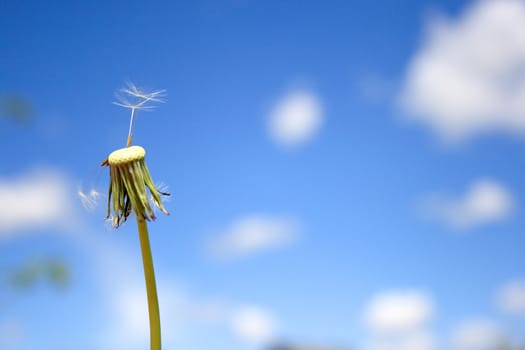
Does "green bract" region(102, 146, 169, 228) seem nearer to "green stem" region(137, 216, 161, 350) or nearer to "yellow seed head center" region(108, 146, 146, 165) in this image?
"yellow seed head center" region(108, 146, 146, 165)

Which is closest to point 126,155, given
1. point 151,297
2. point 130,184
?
point 130,184

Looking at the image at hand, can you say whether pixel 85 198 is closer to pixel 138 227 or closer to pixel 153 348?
pixel 138 227

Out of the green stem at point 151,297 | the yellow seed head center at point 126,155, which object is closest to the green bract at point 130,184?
the yellow seed head center at point 126,155

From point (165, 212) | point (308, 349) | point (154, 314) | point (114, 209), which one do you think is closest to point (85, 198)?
point (114, 209)

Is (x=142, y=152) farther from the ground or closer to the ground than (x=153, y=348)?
farther from the ground

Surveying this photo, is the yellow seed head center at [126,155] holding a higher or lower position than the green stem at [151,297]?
higher

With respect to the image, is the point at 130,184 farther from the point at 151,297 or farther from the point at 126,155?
the point at 151,297

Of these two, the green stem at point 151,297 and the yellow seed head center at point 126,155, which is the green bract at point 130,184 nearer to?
the yellow seed head center at point 126,155

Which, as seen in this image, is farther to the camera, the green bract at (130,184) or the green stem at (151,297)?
the green bract at (130,184)
